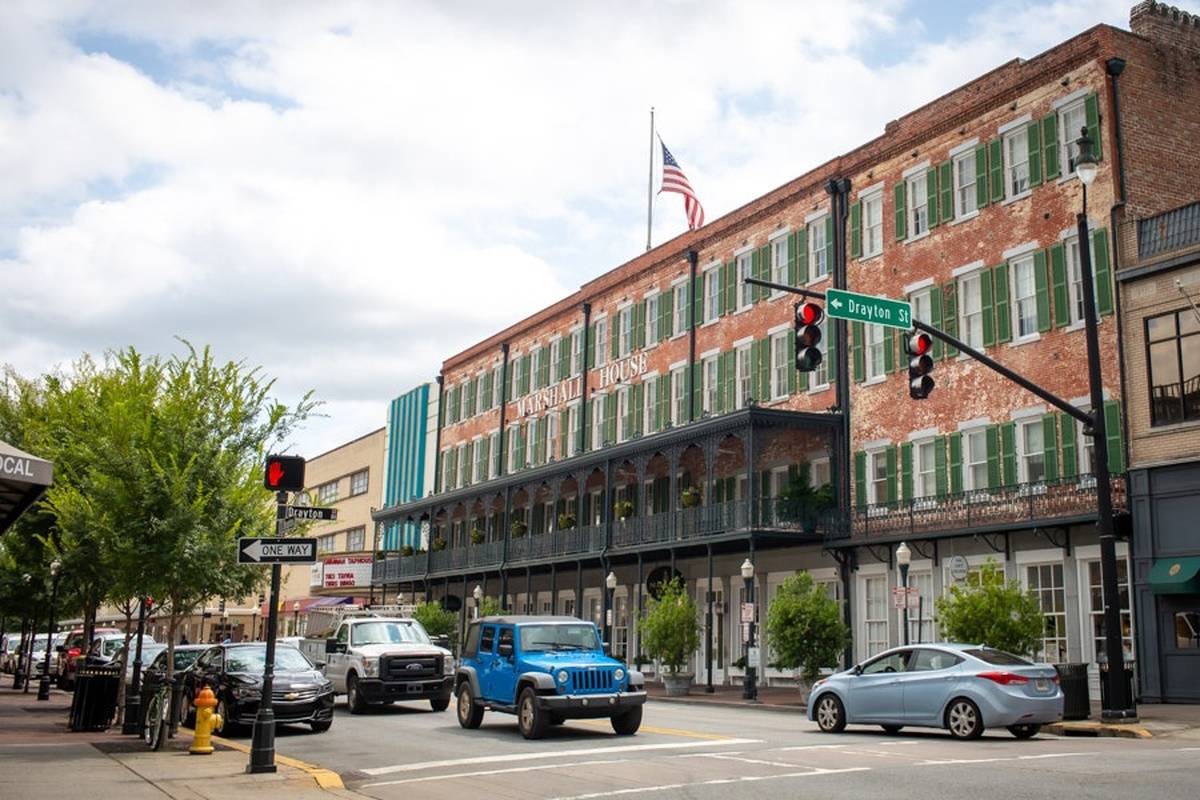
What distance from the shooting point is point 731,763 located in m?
14.6

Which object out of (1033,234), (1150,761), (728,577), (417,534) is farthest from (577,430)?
(1150,761)

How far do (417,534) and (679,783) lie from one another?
175ft

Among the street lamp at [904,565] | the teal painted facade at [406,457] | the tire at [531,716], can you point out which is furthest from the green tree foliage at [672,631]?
the teal painted facade at [406,457]

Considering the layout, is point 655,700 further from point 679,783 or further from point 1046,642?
point 679,783

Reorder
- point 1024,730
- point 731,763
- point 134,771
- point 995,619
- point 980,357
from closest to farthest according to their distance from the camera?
1. point 731,763
2. point 134,771
3. point 1024,730
4. point 980,357
5. point 995,619

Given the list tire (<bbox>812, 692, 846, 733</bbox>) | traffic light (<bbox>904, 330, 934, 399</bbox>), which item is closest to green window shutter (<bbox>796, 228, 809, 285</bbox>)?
traffic light (<bbox>904, 330, 934, 399</bbox>)

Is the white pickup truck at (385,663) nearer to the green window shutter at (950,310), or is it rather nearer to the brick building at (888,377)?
the brick building at (888,377)

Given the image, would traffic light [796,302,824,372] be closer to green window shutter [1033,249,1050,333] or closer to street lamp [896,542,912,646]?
street lamp [896,542,912,646]

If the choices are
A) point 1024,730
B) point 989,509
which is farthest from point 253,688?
point 989,509

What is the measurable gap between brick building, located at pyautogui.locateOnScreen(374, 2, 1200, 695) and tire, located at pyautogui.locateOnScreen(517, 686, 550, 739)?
10.7 m

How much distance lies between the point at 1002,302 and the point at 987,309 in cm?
51

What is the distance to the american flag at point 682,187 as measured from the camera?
42625 millimetres

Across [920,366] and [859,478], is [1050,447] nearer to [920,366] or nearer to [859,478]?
[859,478]

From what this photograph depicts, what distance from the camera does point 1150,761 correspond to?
45.7 ft
